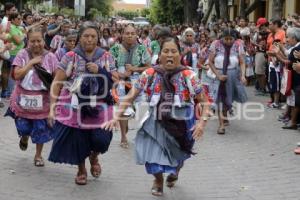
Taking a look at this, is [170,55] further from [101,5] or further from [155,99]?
[101,5]

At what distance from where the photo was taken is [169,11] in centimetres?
5028

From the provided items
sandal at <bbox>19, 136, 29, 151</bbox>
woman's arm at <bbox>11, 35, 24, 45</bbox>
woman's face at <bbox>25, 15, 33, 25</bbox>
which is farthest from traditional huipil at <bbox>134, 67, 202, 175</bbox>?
woman's face at <bbox>25, 15, 33, 25</bbox>

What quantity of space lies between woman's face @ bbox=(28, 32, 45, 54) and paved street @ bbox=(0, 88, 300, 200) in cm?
145

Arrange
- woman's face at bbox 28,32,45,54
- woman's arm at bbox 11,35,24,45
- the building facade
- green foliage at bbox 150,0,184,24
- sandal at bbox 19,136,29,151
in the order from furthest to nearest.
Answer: green foliage at bbox 150,0,184,24 → the building facade → woman's arm at bbox 11,35,24,45 → sandal at bbox 19,136,29,151 → woman's face at bbox 28,32,45,54

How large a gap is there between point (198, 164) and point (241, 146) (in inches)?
56.0

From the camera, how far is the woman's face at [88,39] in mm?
6229

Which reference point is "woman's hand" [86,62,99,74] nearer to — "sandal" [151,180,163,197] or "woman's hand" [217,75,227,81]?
"sandal" [151,180,163,197]

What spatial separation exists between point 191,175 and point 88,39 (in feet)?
6.94

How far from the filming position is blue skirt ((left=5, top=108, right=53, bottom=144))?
7.08 meters

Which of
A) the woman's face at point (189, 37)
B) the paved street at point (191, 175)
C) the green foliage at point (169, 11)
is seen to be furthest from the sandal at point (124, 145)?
the green foliage at point (169, 11)

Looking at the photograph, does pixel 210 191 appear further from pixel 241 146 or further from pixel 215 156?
pixel 241 146

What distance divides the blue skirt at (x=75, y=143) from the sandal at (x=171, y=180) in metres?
0.78

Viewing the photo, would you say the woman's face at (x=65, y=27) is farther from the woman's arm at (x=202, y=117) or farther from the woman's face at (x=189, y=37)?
the woman's arm at (x=202, y=117)

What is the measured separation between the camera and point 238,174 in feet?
23.2
